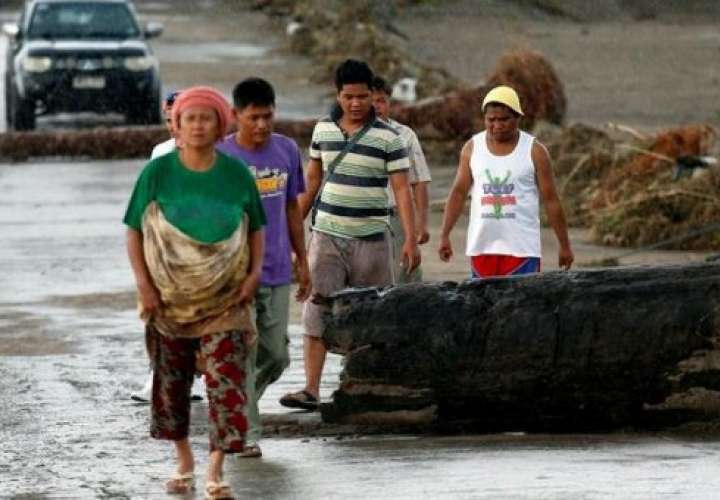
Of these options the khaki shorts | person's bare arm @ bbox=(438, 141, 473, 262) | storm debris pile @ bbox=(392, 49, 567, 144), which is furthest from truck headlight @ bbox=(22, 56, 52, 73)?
the khaki shorts

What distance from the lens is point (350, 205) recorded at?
1048 centimetres

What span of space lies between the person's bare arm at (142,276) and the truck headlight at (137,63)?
63.8 feet

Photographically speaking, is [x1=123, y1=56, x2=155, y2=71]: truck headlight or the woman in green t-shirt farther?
[x1=123, y1=56, x2=155, y2=71]: truck headlight

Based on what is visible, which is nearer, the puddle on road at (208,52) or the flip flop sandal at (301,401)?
the flip flop sandal at (301,401)

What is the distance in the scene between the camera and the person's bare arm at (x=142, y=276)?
8250 millimetres

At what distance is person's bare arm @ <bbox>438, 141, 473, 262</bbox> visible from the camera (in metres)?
11.0

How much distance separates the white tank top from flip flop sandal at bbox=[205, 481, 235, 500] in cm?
295

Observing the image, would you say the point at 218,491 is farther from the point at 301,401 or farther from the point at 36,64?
the point at 36,64

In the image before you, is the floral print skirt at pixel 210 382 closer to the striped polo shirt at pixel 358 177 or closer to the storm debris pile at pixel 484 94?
the striped polo shirt at pixel 358 177

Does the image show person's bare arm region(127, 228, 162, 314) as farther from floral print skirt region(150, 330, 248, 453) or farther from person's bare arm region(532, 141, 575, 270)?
person's bare arm region(532, 141, 575, 270)

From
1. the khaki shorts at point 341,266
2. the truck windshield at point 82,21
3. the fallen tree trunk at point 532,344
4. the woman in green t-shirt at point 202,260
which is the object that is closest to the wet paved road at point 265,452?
the fallen tree trunk at point 532,344

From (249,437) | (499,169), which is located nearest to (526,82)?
(499,169)

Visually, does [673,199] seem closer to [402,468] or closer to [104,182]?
[104,182]

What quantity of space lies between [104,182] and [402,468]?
13430 millimetres
